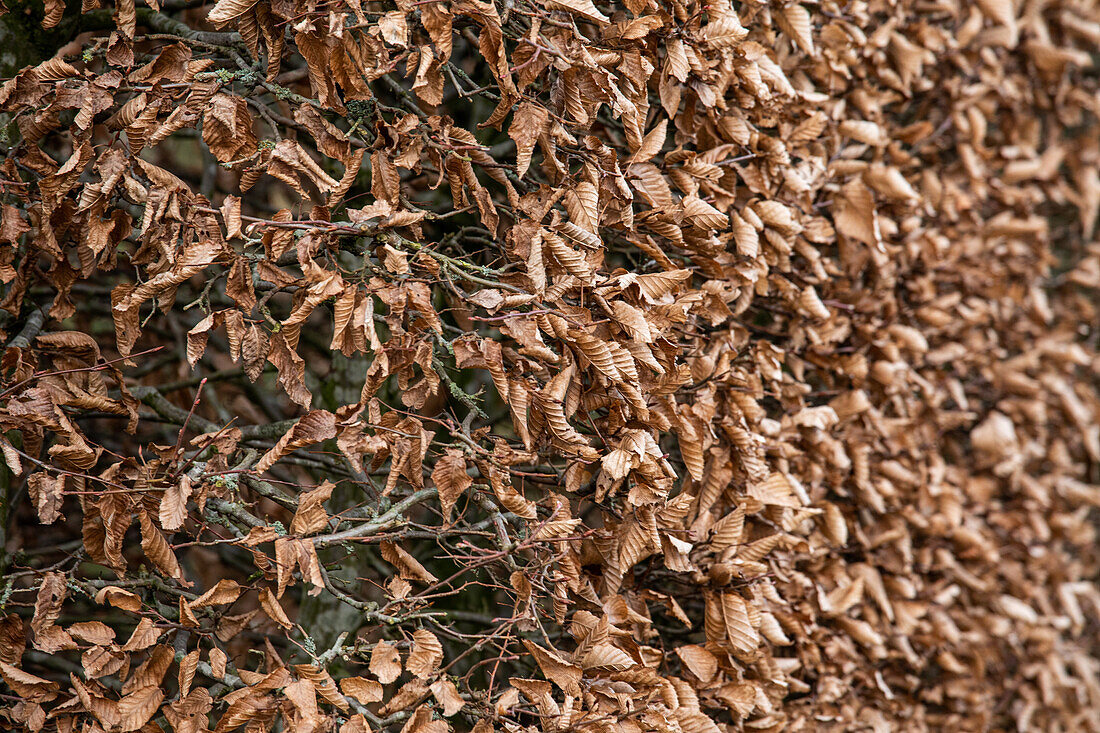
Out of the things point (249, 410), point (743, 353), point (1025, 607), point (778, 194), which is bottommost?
point (1025, 607)

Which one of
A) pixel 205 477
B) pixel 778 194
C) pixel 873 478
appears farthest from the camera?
pixel 873 478

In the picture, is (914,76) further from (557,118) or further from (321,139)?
(321,139)

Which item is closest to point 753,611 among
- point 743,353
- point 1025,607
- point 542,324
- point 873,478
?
point 743,353

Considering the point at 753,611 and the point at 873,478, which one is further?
the point at 873,478

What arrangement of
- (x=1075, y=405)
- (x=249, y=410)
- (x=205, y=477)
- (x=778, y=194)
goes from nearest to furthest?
1. (x=205, y=477)
2. (x=778, y=194)
3. (x=249, y=410)
4. (x=1075, y=405)

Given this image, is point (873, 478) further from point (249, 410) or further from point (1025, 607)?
point (249, 410)

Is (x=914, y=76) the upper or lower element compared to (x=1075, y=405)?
upper

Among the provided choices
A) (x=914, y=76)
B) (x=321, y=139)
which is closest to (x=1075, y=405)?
(x=914, y=76)

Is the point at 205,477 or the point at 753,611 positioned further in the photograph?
the point at 753,611

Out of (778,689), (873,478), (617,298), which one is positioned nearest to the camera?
(617,298)
